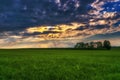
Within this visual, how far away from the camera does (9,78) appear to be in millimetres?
14766

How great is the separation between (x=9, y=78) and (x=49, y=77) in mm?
2428

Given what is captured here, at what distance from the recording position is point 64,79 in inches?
549

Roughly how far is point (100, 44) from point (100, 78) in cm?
15284

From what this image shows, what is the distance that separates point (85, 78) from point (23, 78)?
12.1ft

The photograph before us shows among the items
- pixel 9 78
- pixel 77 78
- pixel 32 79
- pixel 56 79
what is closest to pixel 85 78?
pixel 77 78

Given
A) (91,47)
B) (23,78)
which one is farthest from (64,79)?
(91,47)

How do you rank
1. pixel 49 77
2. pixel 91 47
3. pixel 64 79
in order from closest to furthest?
pixel 64 79
pixel 49 77
pixel 91 47

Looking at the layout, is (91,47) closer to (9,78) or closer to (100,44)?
(100,44)

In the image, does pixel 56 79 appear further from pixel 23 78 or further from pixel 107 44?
pixel 107 44

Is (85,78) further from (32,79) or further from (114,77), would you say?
(32,79)

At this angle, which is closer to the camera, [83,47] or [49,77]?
[49,77]

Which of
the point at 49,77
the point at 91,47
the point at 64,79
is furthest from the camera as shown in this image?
the point at 91,47

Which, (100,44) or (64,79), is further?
(100,44)

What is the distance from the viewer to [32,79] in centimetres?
1409
